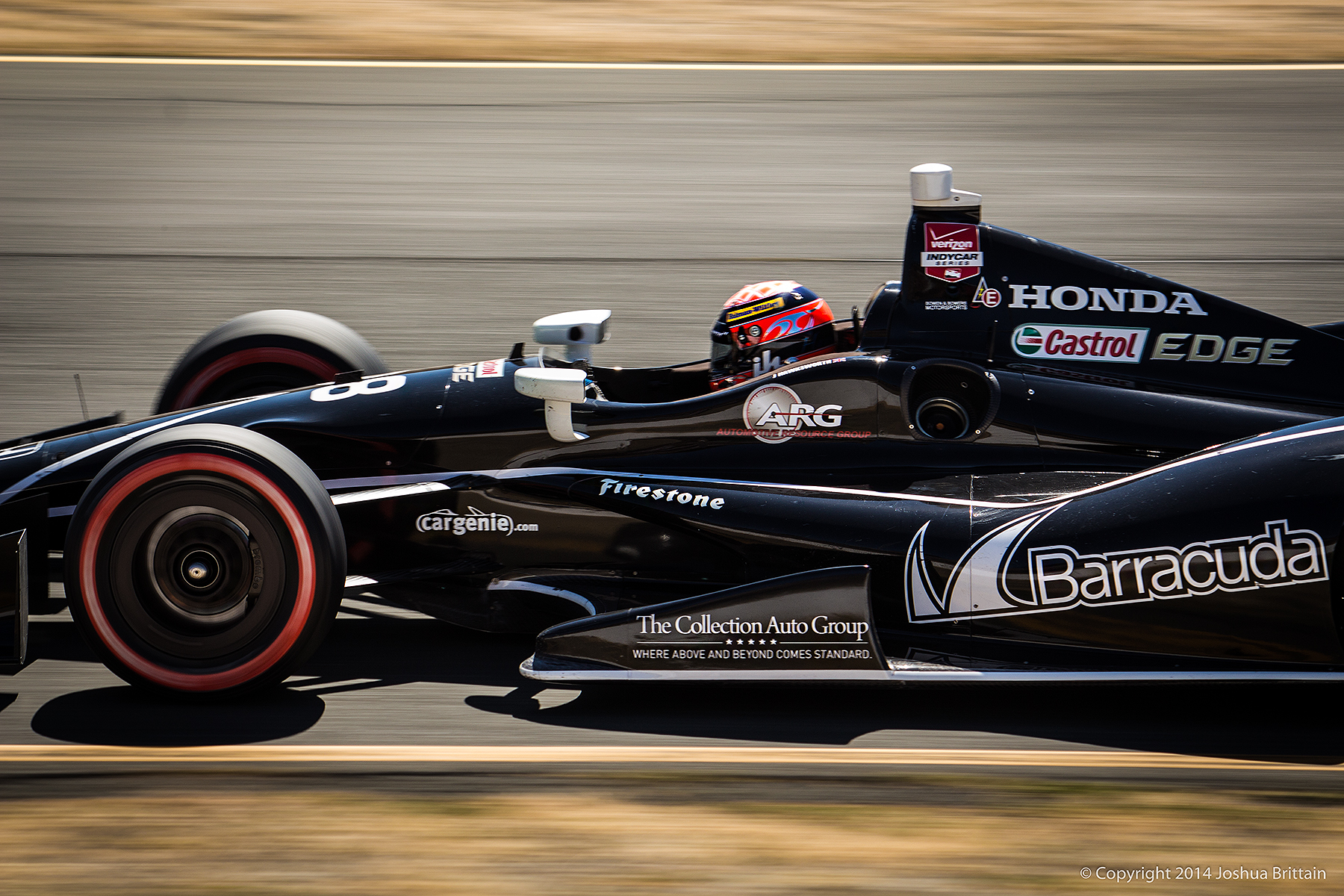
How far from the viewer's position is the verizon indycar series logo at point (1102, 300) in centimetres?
489

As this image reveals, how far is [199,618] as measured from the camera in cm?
433

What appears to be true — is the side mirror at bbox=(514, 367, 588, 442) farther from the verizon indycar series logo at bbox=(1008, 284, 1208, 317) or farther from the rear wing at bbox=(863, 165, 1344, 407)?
the verizon indycar series logo at bbox=(1008, 284, 1208, 317)

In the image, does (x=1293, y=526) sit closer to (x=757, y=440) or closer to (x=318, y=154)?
(x=757, y=440)

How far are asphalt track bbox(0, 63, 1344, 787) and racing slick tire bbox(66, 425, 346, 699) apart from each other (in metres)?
0.19

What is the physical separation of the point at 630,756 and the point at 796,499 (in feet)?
3.17

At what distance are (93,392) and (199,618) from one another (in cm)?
390

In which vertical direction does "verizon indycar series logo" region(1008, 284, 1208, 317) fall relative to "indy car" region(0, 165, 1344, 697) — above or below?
above

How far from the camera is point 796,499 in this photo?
447 centimetres

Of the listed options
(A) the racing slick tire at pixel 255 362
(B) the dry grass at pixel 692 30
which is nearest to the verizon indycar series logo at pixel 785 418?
(A) the racing slick tire at pixel 255 362

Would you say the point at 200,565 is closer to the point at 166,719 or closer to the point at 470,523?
the point at 166,719

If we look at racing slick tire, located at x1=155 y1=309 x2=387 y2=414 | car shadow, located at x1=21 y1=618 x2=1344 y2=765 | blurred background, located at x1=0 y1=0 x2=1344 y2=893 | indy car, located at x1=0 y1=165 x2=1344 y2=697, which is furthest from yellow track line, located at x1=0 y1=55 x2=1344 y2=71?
car shadow, located at x1=21 y1=618 x2=1344 y2=765

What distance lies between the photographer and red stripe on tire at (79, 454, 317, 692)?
4191mm

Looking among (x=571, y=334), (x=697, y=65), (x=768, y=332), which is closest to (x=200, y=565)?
(x=571, y=334)

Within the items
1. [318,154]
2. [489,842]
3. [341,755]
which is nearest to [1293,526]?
[489,842]
